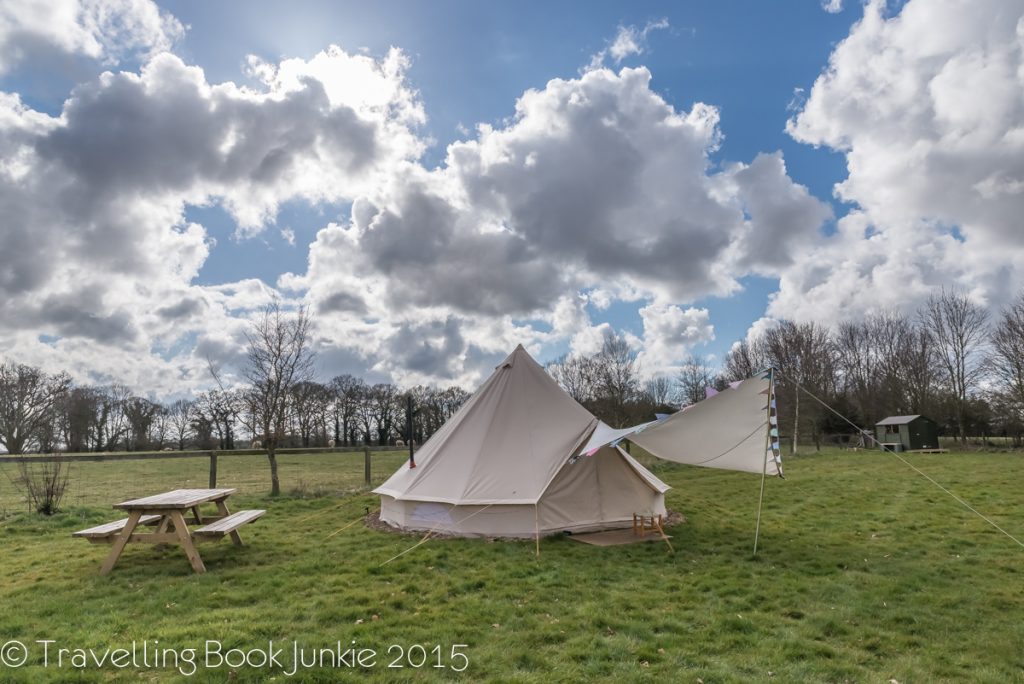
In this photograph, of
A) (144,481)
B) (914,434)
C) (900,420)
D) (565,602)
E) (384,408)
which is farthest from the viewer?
(384,408)

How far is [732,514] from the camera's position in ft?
30.5

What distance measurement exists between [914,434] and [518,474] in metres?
26.3

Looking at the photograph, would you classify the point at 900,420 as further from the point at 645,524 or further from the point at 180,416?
the point at 180,416

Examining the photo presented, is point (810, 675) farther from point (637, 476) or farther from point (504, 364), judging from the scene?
point (504, 364)

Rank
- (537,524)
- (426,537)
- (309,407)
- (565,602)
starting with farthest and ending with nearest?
(309,407) < (537,524) < (426,537) < (565,602)

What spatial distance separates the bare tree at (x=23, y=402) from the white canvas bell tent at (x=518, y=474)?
23.7 meters

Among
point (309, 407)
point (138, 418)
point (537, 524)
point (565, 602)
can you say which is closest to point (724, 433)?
point (537, 524)

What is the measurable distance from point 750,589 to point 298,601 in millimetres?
4140

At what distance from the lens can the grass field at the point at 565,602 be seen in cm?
355

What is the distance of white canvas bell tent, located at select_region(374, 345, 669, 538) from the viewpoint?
7.37 meters

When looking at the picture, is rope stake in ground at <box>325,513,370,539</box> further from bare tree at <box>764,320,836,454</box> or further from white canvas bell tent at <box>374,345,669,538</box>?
bare tree at <box>764,320,836,454</box>

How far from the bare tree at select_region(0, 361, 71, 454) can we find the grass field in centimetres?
2163

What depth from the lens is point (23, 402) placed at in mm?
25734

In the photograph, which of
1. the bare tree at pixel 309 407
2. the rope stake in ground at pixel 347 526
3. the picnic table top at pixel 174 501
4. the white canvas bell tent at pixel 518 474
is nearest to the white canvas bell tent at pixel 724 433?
the white canvas bell tent at pixel 518 474
